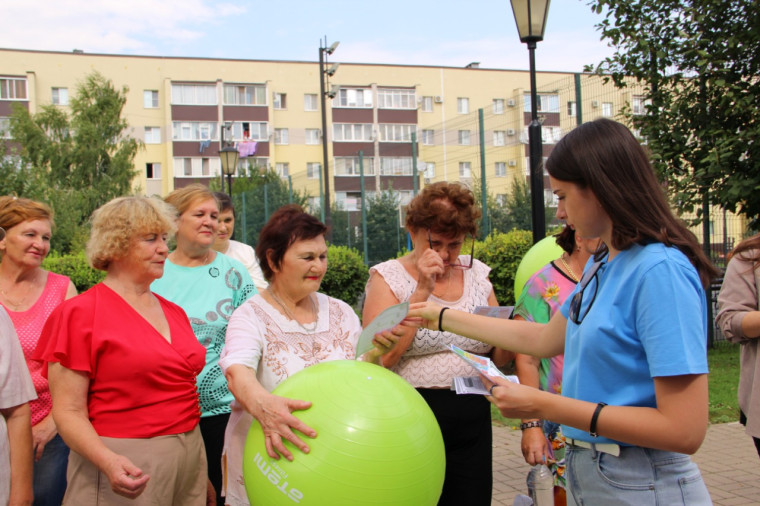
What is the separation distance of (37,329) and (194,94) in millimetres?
50232

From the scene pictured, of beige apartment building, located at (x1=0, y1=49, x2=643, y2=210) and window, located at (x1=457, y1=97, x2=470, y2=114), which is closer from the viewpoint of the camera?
beige apartment building, located at (x1=0, y1=49, x2=643, y2=210)

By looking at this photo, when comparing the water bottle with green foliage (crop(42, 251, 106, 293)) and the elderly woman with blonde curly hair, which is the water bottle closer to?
the elderly woman with blonde curly hair

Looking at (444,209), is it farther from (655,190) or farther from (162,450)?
(162,450)

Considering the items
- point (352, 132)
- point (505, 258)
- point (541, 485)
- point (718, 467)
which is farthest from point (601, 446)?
point (352, 132)

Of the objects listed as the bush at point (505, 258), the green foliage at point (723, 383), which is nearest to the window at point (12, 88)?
the bush at point (505, 258)

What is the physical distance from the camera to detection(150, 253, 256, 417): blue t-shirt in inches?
143

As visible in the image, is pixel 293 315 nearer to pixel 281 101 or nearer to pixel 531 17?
pixel 531 17

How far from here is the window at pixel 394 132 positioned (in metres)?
52.9

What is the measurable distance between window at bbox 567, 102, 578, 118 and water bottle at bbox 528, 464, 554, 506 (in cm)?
801

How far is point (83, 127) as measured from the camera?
1292 inches

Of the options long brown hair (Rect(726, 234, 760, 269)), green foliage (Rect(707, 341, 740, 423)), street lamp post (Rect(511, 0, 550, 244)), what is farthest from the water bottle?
green foliage (Rect(707, 341, 740, 423))

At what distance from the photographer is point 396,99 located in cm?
5306

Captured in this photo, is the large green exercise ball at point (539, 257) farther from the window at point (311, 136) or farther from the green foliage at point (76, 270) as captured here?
the window at point (311, 136)

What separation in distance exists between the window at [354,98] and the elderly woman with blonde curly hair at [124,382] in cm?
5006
